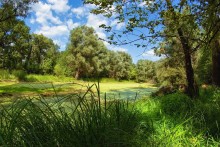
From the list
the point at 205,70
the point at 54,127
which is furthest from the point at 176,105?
the point at 205,70

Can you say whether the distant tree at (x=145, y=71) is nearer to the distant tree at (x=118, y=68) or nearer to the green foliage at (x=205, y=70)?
the distant tree at (x=118, y=68)

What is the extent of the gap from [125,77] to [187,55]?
46.5 metres

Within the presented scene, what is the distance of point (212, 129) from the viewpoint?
4.06 meters

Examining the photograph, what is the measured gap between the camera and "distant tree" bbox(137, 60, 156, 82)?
51.9 meters

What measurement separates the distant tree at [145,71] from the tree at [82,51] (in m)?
13.1

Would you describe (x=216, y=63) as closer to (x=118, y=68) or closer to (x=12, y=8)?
(x=12, y=8)

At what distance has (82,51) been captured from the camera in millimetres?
40625

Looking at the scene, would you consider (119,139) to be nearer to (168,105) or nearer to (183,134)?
(183,134)

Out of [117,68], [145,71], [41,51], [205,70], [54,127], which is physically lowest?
[54,127]

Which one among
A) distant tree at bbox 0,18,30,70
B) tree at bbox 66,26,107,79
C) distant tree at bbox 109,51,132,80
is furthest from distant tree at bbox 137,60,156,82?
distant tree at bbox 0,18,30,70

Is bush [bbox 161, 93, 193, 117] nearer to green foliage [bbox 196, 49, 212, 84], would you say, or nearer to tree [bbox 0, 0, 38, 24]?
green foliage [bbox 196, 49, 212, 84]

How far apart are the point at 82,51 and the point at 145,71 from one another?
20.7 m

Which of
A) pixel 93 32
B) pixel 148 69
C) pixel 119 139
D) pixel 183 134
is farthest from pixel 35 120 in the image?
pixel 148 69

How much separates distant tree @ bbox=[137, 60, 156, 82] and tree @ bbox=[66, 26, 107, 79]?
42.9 ft
